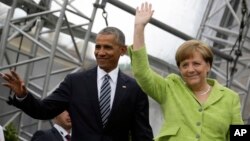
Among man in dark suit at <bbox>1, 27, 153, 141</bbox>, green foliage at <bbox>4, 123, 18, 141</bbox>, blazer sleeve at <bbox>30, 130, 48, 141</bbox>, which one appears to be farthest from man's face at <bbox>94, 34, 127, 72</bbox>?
green foliage at <bbox>4, 123, 18, 141</bbox>

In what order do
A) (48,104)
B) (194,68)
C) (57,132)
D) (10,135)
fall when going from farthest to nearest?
(10,135)
(57,132)
(48,104)
(194,68)

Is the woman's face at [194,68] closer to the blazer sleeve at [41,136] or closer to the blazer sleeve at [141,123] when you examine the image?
the blazer sleeve at [141,123]

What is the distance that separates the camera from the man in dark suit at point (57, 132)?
153 inches

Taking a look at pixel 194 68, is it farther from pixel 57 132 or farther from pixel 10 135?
pixel 10 135

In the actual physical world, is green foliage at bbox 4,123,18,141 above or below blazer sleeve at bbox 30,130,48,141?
below

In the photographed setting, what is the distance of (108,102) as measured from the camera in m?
2.97

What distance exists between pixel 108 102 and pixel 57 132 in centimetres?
112

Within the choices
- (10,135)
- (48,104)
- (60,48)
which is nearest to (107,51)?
(48,104)

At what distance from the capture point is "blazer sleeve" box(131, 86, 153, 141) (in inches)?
118

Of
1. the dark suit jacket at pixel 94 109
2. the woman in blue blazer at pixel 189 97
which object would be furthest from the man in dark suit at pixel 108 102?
the woman in blue blazer at pixel 189 97

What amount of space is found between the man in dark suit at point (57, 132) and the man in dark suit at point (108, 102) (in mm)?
932

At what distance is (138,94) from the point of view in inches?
121

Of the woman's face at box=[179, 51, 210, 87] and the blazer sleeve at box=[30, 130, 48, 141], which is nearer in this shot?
the woman's face at box=[179, 51, 210, 87]

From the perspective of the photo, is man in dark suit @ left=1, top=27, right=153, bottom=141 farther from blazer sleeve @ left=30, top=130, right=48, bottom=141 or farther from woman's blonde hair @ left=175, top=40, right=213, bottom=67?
blazer sleeve @ left=30, top=130, right=48, bottom=141
